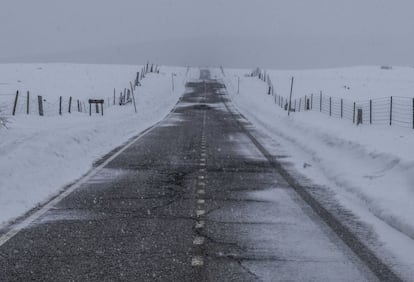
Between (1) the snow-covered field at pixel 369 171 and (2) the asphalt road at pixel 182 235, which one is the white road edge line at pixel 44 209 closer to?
(2) the asphalt road at pixel 182 235

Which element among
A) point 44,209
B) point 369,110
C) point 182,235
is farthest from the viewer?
point 369,110

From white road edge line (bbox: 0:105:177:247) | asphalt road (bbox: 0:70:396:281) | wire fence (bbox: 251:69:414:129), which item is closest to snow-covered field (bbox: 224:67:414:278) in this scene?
asphalt road (bbox: 0:70:396:281)

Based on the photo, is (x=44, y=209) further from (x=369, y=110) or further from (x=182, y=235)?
(x=369, y=110)

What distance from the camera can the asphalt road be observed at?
5.66m

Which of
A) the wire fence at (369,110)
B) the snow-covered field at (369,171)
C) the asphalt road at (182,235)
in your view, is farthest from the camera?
the wire fence at (369,110)

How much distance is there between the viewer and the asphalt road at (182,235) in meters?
5.66

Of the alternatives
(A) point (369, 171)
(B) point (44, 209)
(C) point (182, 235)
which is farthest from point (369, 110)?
(C) point (182, 235)

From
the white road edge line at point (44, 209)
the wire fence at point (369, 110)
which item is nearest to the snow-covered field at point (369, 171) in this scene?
the wire fence at point (369, 110)

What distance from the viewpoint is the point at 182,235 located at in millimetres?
7113

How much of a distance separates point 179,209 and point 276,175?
4.31m

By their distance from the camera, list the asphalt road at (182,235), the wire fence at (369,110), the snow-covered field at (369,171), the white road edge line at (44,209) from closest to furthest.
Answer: the asphalt road at (182,235)
the white road edge line at (44,209)
the snow-covered field at (369,171)
the wire fence at (369,110)

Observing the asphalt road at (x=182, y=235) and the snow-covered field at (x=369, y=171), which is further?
the snow-covered field at (x=369, y=171)

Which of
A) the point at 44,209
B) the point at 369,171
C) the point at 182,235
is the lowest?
the point at 44,209

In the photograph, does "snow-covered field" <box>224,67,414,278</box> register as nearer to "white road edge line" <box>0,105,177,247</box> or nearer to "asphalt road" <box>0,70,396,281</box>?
"asphalt road" <box>0,70,396,281</box>
